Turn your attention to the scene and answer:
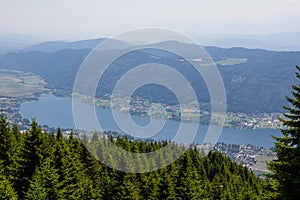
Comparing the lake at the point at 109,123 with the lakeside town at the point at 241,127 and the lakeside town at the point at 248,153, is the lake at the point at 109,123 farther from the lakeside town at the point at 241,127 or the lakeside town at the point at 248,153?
the lakeside town at the point at 248,153

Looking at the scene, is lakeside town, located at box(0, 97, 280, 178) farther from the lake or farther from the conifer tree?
the conifer tree

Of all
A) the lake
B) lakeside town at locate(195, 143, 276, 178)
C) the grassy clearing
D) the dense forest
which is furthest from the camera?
the lake

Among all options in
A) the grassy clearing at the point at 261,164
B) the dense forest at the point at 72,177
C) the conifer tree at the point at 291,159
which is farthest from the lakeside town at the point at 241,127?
the conifer tree at the point at 291,159

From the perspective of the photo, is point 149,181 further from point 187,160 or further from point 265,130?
point 265,130

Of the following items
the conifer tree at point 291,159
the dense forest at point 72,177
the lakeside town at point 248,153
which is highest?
the conifer tree at point 291,159

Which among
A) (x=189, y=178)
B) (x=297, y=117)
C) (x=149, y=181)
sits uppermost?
(x=297, y=117)

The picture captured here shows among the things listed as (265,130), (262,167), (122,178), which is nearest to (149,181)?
(122,178)

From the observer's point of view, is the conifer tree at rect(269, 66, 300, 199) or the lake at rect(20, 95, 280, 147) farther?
the lake at rect(20, 95, 280, 147)

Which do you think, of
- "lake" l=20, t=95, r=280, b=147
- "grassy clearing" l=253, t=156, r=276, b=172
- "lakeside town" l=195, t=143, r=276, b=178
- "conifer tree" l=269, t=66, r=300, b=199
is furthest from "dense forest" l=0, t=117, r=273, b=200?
"lake" l=20, t=95, r=280, b=147

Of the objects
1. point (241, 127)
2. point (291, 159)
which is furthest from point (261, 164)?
point (291, 159)
